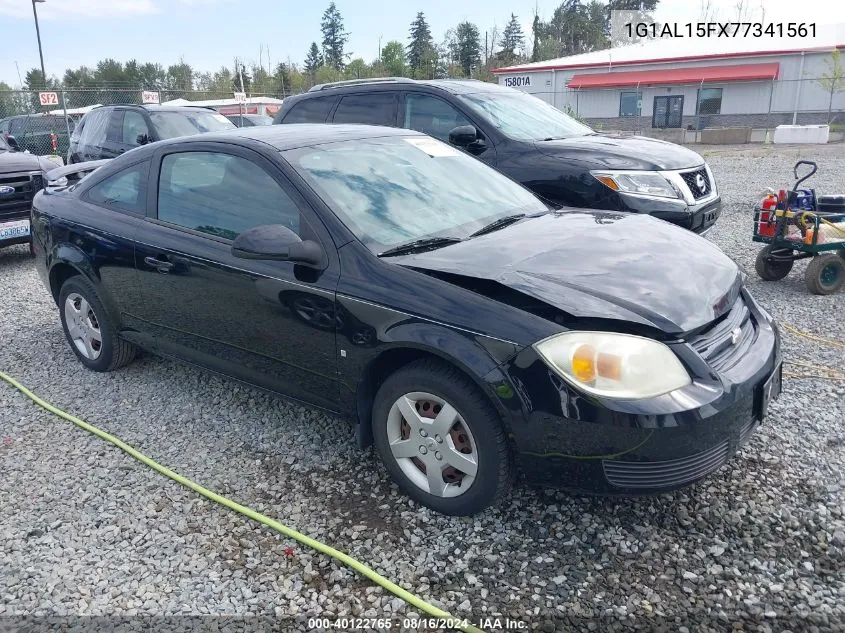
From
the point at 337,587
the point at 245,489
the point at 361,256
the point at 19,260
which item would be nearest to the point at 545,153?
the point at 361,256

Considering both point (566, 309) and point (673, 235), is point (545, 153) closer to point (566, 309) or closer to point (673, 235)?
point (673, 235)

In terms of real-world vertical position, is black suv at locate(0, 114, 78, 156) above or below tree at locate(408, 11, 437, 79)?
below

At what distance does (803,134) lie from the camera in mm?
25688

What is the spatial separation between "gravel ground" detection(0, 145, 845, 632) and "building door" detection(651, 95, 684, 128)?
35066 mm

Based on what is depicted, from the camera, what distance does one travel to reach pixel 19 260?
8.55 m

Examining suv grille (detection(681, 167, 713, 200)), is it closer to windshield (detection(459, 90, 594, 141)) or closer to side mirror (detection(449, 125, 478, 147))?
windshield (detection(459, 90, 594, 141))

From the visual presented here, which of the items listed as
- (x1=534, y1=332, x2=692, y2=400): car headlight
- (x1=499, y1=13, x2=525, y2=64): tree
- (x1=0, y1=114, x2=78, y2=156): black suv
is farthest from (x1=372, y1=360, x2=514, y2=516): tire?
(x1=499, y1=13, x2=525, y2=64): tree

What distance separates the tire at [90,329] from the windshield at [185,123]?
18.7 feet

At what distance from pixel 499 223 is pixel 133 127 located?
843 cm

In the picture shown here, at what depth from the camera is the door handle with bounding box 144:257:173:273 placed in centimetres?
374

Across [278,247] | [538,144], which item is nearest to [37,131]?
[538,144]

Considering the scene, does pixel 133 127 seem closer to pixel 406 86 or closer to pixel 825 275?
pixel 406 86

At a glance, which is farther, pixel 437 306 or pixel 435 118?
pixel 435 118

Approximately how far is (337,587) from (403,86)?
17.6 ft
